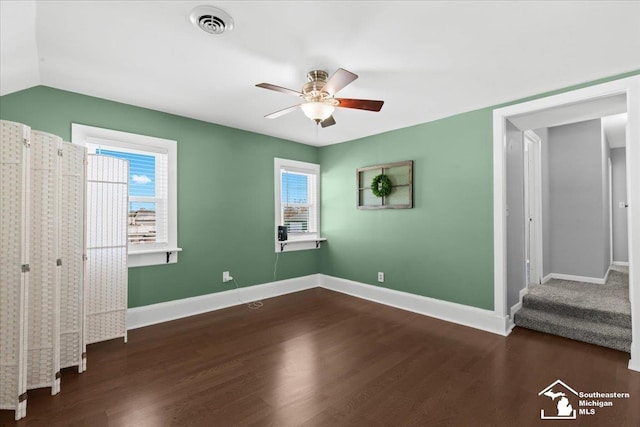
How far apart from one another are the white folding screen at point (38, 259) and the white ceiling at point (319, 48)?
722mm

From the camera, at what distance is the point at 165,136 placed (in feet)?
11.9

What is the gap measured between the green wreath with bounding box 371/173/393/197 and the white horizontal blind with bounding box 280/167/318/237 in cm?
131

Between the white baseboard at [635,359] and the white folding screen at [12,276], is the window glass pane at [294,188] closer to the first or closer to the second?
the white folding screen at [12,276]

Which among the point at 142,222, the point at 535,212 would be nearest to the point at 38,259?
the point at 142,222

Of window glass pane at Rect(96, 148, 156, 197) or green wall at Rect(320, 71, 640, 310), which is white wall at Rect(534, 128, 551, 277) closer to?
green wall at Rect(320, 71, 640, 310)

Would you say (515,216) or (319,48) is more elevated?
(319,48)

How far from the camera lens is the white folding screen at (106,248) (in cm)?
287

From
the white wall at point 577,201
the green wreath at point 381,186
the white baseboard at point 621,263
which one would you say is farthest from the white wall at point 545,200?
the white baseboard at point 621,263

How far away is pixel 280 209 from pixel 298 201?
467 millimetres

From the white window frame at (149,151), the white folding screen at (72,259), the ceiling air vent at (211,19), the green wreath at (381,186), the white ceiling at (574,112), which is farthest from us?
the green wreath at (381,186)

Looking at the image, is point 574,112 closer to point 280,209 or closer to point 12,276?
point 280,209

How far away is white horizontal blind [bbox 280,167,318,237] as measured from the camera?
498cm

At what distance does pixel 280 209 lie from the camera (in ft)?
15.9

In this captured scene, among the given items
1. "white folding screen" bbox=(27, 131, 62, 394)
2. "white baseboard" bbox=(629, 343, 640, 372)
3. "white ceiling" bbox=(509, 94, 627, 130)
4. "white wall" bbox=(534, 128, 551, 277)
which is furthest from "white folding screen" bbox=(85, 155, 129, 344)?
"white wall" bbox=(534, 128, 551, 277)
